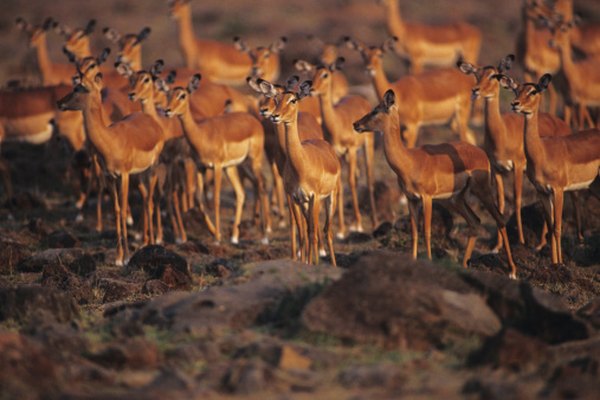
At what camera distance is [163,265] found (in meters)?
12.8

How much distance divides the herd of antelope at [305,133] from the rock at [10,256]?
1275 mm

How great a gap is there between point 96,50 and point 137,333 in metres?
26.0

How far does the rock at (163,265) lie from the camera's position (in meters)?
12.3

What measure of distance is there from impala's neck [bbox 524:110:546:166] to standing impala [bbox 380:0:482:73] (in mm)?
11539

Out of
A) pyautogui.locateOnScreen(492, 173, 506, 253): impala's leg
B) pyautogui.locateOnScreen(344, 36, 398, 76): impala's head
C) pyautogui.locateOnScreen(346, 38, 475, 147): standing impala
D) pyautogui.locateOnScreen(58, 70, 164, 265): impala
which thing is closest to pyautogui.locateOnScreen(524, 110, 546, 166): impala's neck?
pyautogui.locateOnScreen(492, 173, 506, 253): impala's leg

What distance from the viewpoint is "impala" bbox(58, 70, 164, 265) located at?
46.2 ft

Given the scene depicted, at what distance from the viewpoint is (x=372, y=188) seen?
16969 mm

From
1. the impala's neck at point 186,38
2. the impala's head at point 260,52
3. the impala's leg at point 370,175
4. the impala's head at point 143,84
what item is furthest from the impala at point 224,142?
the impala's neck at point 186,38

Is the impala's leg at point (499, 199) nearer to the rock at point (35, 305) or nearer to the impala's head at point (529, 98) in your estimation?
the impala's head at point (529, 98)

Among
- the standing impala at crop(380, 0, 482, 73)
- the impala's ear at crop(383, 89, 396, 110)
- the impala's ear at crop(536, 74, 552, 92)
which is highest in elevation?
the standing impala at crop(380, 0, 482, 73)

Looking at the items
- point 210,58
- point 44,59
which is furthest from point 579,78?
point 44,59

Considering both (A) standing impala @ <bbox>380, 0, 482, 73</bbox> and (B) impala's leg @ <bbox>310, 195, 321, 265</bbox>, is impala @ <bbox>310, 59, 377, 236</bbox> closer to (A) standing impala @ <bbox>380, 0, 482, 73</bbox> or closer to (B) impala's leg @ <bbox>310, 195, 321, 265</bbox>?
(B) impala's leg @ <bbox>310, 195, 321, 265</bbox>

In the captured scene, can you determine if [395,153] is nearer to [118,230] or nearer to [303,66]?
[118,230]

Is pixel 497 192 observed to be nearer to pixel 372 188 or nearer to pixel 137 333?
pixel 372 188
